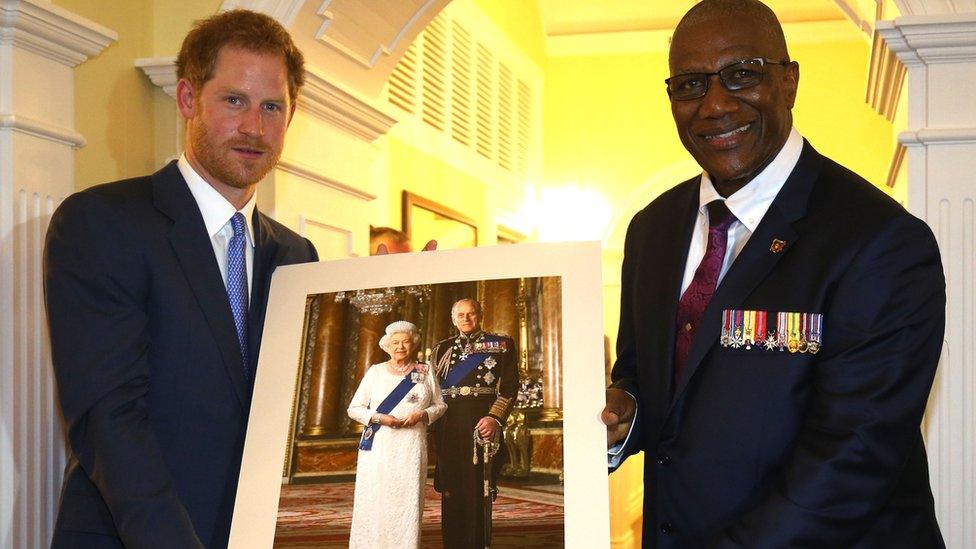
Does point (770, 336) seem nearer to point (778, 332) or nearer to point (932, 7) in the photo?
point (778, 332)

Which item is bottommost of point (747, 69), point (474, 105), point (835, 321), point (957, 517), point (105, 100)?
point (957, 517)

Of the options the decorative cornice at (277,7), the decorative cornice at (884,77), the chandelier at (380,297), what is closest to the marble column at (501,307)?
the chandelier at (380,297)

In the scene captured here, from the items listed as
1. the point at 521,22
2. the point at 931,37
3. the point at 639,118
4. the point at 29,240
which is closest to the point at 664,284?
the point at 931,37

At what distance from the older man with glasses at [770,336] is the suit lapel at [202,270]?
695 millimetres

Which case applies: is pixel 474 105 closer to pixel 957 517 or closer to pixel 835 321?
pixel 957 517

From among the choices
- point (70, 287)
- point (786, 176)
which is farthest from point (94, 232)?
point (786, 176)

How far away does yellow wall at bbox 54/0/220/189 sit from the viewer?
275 centimetres

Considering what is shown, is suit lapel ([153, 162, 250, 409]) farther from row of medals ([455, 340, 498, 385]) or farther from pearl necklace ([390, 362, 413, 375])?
row of medals ([455, 340, 498, 385])

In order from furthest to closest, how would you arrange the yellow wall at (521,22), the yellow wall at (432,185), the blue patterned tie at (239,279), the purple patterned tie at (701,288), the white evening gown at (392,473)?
the yellow wall at (521,22), the yellow wall at (432,185), the blue patterned tie at (239,279), the purple patterned tie at (701,288), the white evening gown at (392,473)

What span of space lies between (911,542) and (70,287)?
1.47 m

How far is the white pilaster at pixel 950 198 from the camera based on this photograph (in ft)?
8.40

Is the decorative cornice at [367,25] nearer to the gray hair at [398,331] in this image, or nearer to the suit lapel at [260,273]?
the suit lapel at [260,273]

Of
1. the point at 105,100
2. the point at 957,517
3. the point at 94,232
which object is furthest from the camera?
the point at 105,100

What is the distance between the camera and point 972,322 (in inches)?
101
